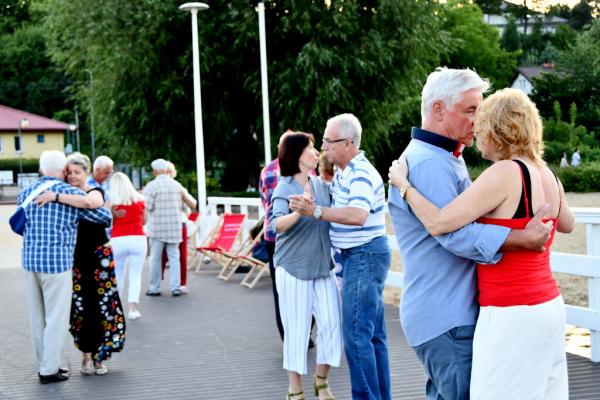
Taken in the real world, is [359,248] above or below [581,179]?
above

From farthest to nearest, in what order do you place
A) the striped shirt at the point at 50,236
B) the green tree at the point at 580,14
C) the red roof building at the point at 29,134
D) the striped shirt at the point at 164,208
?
the green tree at the point at 580,14 < the red roof building at the point at 29,134 < the striped shirt at the point at 164,208 < the striped shirt at the point at 50,236

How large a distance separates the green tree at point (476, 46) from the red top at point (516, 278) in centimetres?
5138

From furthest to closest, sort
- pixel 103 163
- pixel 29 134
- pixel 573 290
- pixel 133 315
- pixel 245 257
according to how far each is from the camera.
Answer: pixel 29 134, pixel 245 257, pixel 573 290, pixel 133 315, pixel 103 163

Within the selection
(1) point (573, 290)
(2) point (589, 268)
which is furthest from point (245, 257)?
(2) point (589, 268)

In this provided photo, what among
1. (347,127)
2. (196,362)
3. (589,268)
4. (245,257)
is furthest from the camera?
(245,257)

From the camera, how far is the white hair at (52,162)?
767cm

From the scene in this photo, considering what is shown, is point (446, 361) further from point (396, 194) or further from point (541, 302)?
point (396, 194)

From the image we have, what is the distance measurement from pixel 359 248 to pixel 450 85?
242 centimetres

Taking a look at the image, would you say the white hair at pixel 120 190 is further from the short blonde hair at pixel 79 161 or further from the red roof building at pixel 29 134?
the red roof building at pixel 29 134

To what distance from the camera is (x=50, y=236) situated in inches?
295

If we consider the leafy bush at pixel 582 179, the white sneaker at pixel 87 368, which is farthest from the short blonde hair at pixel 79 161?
the leafy bush at pixel 582 179

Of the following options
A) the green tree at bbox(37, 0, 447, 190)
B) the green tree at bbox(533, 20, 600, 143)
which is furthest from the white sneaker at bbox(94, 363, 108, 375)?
the green tree at bbox(533, 20, 600, 143)

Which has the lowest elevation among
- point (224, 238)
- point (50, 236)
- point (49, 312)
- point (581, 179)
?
point (581, 179)

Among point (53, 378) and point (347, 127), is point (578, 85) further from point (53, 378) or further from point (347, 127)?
point (347, 127)
